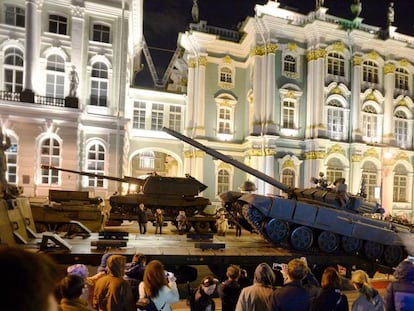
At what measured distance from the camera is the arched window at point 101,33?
A: 2345cm

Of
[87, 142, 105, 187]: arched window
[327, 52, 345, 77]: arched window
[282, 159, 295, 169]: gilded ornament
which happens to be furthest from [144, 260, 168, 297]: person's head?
[327, 52, 345, 77]: arched window

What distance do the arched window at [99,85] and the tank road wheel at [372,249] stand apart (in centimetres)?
1867

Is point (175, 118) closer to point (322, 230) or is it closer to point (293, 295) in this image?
point (322, 230)

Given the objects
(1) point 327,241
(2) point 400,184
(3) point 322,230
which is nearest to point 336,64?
(2) point 400,184

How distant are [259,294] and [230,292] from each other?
1.15 metres

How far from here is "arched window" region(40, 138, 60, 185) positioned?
20797 millimetres

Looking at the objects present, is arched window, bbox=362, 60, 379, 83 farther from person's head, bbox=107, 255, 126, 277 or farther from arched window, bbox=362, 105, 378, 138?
person's head, bbox=107, 255, 126, 277

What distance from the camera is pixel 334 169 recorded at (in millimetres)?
28125

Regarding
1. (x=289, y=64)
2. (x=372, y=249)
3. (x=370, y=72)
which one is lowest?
(x=372, y=249)

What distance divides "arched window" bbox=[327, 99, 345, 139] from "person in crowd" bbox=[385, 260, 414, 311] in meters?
25.1

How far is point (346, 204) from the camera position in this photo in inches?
427

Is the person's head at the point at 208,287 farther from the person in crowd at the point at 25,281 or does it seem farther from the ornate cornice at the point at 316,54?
the ornate cornice at the point at 316,54

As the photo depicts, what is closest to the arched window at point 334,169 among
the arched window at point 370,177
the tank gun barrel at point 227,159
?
the arched window at point 370,177

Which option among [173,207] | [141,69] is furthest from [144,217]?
[141,69]
